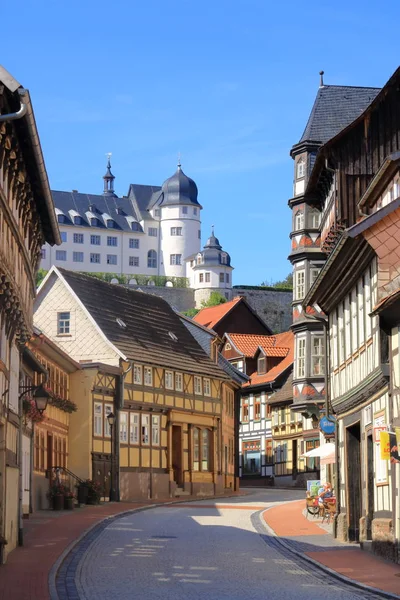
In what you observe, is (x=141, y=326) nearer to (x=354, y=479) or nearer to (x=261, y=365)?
(x=261, y=365)

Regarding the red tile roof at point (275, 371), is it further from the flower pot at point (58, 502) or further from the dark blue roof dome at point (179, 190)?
the dark blue roof dome at point (179, 190)

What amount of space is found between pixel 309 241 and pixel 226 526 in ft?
52.8

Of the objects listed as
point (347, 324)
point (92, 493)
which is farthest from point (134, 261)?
point (347, 324)

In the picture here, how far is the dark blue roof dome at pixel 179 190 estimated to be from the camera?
15225 cm

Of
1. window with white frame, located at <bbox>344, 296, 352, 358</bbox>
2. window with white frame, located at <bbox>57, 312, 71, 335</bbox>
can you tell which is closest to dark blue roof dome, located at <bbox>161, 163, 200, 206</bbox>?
window with white frame, located at <bbox>57, 312, 71, 335</bbox>

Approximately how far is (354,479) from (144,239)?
124 meters

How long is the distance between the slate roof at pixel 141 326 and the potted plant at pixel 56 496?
394 inches

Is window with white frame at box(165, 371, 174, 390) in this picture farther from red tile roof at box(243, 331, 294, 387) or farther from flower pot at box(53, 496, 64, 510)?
red tile roof at box(243, 331, 294, 387)

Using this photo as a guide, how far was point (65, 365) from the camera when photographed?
44.5 metres

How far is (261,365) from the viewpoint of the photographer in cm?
7394

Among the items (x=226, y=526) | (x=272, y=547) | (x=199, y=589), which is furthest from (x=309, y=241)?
(x=199, y=589)

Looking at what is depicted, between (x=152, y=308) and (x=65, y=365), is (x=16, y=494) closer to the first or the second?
(x=65, y=365)

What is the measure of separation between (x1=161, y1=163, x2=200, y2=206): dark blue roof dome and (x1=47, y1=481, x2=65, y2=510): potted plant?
112696 millimetres

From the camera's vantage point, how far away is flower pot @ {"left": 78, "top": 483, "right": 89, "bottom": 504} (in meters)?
43.8
